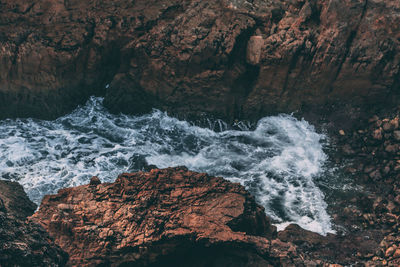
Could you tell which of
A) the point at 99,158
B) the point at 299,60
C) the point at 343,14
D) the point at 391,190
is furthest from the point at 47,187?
the point at 343,14

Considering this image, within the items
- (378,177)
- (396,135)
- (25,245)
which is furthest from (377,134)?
(25,245)

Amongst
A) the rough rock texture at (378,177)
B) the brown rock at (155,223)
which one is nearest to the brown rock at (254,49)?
the rough rock texture at (378,177)

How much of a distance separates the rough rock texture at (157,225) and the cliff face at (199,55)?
831 centimetres

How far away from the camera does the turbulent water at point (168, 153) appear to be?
16.5 m

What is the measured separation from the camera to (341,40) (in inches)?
733

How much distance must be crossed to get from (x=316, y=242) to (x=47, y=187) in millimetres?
10443

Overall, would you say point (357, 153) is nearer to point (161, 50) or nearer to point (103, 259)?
point (161, 50)

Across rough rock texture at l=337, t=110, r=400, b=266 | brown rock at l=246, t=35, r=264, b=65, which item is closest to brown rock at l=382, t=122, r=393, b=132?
rough rock texture at l=337, t=110, r=400, b=266

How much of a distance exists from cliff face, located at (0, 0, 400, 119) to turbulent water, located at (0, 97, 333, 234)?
80 cm

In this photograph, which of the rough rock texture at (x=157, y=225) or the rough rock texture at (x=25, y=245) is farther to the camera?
the rough rock texture at (x=157, y=225)

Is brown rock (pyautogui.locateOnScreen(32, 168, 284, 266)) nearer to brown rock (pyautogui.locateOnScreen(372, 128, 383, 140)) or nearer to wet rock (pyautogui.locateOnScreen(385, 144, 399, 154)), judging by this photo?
wet rock (pyautogui.locateOnScreen(385, 144, 399, 154))

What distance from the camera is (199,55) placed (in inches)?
750

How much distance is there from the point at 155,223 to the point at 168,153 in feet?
25.6

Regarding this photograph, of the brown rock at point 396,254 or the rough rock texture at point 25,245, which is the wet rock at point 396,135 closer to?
the brown rock at point 396,254
